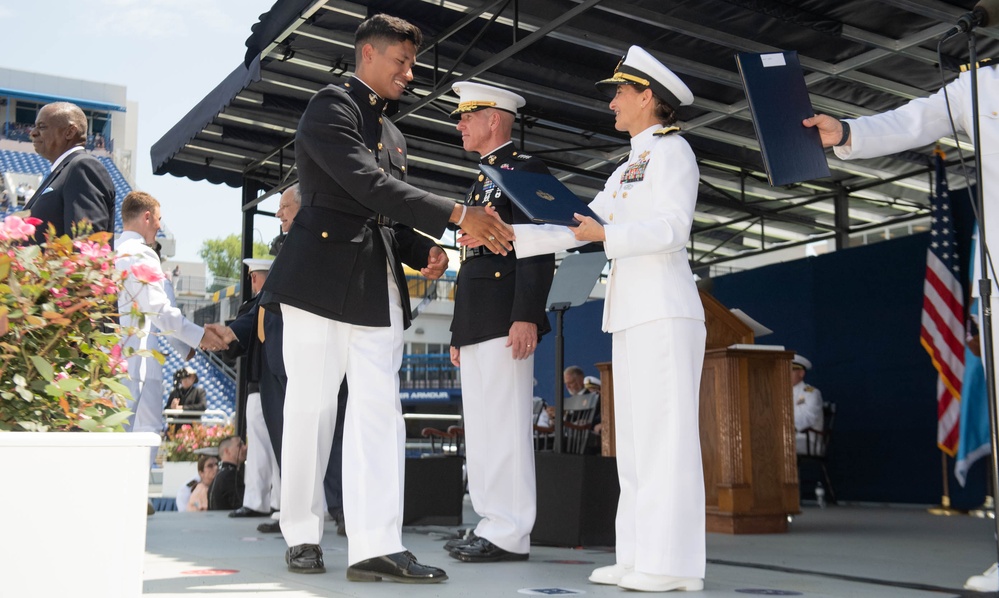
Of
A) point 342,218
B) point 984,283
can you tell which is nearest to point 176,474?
point 342,218

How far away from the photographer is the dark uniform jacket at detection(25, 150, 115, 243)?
3553 mm

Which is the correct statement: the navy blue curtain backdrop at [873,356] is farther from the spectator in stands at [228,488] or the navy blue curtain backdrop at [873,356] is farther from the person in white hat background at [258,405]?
the spectator in stands at [228,488]

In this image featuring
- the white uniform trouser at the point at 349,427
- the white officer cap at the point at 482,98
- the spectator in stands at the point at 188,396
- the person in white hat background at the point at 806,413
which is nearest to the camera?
the white uniform trouser at the point at 349,427

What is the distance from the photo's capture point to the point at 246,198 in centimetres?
1048

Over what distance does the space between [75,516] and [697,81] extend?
293 inches

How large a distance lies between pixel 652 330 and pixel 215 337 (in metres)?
2.58

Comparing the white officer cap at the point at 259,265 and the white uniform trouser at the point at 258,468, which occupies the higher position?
the white officer cap at the point at 259,265

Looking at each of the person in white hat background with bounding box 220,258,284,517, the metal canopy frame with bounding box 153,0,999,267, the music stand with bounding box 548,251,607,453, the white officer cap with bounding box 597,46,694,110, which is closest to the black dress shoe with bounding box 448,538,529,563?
the music stand with bounding box 548,251,607,453

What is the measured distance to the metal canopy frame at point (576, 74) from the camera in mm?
6887

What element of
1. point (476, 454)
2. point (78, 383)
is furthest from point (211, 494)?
point (78, 383)

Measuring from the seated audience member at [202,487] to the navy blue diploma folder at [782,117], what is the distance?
18.8ft

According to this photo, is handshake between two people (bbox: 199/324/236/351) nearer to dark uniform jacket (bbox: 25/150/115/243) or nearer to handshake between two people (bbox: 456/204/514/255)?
dark uniform jacket (bbox: 25/150/115/243)

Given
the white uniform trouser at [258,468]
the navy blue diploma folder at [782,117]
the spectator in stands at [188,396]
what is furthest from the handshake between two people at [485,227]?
the spectator in stands at [188,396]

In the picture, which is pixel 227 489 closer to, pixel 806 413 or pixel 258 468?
pixel 258 468
